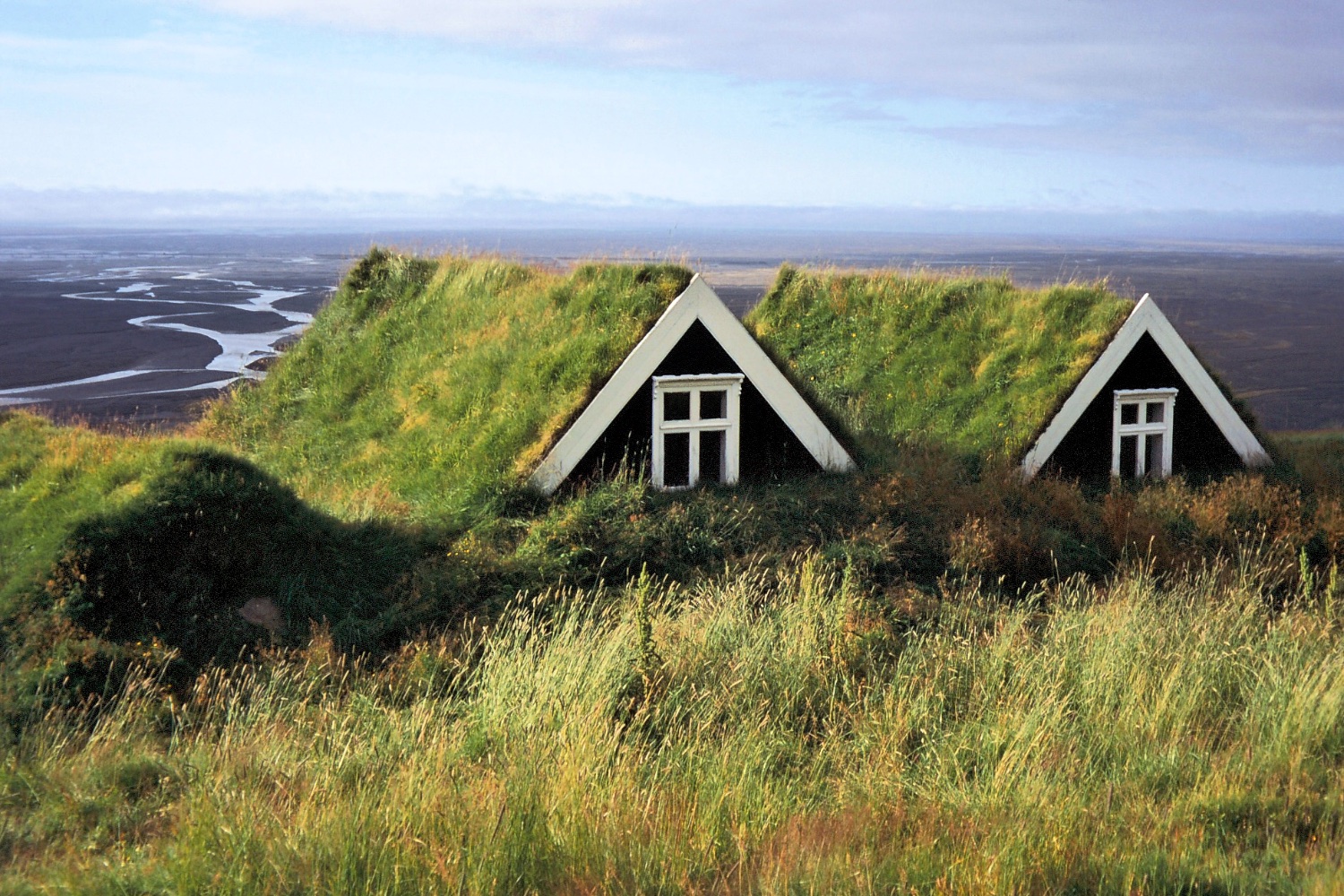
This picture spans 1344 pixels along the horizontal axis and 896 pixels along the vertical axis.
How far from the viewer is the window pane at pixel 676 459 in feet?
49.8

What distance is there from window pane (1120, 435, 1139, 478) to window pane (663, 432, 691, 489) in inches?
300

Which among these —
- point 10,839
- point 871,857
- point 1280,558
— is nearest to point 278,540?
point 10,839

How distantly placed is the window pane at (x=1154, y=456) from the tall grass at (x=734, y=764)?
700 cm

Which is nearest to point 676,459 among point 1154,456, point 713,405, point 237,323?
point 713,405

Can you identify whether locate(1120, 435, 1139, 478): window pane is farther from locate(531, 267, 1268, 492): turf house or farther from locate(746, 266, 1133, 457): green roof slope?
locate(746, 266, 1133, 457): green roof slope

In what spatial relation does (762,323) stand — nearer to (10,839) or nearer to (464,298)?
(464,298)

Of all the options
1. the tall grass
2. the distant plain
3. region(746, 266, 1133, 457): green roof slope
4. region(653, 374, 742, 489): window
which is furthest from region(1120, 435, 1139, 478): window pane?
region(653, 374, 742, 489): window

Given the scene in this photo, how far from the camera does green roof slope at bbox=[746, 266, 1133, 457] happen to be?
18516 mm

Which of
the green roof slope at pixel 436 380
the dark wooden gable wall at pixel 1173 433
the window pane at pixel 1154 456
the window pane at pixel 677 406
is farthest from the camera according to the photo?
the window pane at pixel 1154 456

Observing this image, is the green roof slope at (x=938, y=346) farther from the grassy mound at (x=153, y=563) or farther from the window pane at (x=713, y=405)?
the grassy mound at (x=153, y=563)

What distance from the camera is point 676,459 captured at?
1525 cm

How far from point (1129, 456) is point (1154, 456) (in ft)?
1.54

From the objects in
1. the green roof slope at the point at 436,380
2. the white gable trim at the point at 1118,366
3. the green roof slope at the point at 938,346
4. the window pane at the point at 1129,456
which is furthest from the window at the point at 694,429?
the window pane at the point at 1129,456

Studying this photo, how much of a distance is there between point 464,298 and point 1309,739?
1428cm
